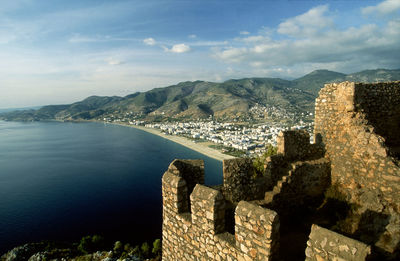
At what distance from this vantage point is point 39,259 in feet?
82.0

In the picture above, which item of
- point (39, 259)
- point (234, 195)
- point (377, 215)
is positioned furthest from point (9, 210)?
point (377, 215)

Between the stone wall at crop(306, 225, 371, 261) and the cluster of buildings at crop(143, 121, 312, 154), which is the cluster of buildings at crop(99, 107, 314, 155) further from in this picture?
the stone wall at crop(306, 225, 371, 261)

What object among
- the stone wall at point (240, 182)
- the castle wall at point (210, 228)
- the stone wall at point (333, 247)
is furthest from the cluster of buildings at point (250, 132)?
the stone wall at point (333, 247)

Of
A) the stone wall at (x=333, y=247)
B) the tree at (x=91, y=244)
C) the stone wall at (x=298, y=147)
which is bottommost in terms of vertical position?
the tree at (x=91, y=244)

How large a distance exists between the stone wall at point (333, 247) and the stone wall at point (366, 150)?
9.08 ft

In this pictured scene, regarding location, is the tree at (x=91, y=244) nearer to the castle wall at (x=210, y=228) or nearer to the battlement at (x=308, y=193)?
the battlement at (x=308, y=193)

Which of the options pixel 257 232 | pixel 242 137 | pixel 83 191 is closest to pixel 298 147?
pixel 257 232

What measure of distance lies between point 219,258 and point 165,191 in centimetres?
179

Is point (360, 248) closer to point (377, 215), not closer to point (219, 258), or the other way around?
point (219, 258)

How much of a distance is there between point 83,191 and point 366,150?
6220cm

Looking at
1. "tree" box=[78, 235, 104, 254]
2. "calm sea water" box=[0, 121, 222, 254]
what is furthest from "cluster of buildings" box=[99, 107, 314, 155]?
"tree" box=[78, 235, 104, 254]

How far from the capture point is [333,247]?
2719 millimetres

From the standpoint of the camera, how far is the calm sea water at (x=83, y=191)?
134 ft

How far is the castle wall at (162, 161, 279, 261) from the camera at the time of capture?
10.8 feet
